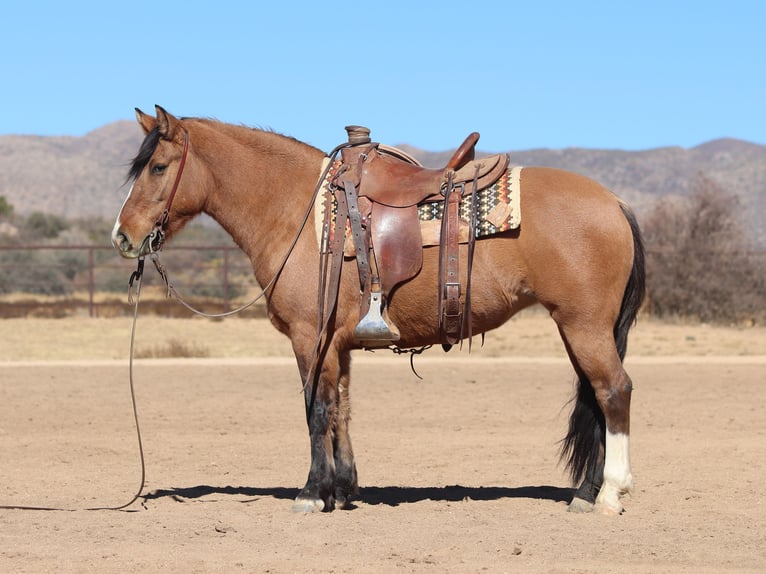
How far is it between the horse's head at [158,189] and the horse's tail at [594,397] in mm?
3024

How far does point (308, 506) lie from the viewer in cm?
749

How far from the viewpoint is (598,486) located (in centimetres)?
754

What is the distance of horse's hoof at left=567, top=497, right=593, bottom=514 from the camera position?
7.46 metres

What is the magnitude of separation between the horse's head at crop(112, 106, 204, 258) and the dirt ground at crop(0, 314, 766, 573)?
1.91 m

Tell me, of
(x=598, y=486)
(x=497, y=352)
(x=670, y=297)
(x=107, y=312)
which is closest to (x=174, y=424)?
(x=598, y=486)

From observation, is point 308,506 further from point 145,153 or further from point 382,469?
point 145,153

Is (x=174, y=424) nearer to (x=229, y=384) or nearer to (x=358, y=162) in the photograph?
(x=229, y=384)

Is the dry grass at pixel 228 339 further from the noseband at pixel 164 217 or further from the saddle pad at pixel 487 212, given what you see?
the saddle pad at pixel 487 212

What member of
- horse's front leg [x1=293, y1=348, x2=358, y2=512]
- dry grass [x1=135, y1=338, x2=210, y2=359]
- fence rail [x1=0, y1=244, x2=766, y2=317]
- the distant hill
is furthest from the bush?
the distant hill

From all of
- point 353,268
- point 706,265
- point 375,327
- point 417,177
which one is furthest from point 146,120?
point 706,265

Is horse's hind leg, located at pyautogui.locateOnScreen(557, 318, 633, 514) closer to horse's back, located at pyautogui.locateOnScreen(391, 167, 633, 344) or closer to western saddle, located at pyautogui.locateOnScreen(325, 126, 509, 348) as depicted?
horse's back, located at pyautogui.locateOnScreen(391, 167, 633, 344)

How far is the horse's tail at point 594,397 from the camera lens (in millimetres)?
7508

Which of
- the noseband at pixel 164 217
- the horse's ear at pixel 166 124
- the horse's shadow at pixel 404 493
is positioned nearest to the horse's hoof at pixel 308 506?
→ the horse's shadow at pixel 404 493

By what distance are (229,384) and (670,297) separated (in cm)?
1765
